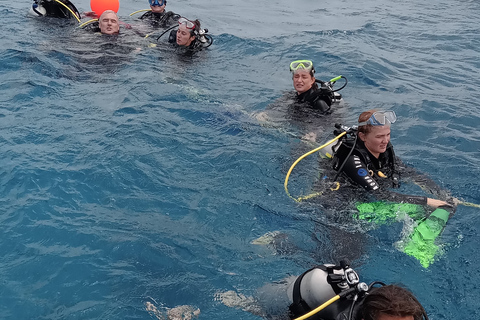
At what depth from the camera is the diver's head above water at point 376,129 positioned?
16.5 ft

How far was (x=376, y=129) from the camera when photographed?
5090 mm

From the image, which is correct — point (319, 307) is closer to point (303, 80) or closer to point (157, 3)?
point (303, 80)

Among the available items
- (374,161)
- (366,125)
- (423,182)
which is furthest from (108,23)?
(423,182)

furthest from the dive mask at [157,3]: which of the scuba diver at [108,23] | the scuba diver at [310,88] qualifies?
the scuba diver at [310,88]

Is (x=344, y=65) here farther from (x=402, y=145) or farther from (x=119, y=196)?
(x=119, y=196)

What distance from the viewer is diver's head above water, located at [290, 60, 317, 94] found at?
23.7 ft

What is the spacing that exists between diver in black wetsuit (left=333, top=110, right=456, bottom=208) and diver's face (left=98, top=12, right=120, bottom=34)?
7.19 metres

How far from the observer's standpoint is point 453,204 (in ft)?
16.9

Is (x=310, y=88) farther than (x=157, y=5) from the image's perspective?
No

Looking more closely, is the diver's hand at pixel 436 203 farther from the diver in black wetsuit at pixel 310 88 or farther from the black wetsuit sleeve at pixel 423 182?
the diver in black wetsuit at pixel 310 88

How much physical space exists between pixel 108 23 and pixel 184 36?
186 centimetres

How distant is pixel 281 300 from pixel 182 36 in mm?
7657

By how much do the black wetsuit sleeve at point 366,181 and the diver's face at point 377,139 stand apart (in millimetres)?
224

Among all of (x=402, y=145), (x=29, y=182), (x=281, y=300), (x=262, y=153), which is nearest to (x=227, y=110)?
(x=262, y=153)
